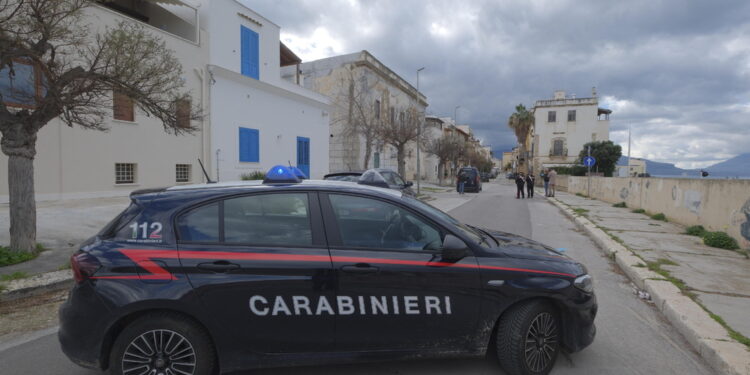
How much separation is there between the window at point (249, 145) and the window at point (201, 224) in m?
18.0

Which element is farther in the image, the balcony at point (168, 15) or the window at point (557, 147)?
the window at point (557, 147)

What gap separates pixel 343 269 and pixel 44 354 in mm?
2946

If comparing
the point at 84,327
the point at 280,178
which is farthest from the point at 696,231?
the point at 84,327

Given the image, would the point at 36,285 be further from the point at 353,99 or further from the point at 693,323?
the point at 353,99

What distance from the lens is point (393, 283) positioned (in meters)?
2.94

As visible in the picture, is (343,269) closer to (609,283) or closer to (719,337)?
(719,337)

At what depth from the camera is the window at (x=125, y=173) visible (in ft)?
50.0

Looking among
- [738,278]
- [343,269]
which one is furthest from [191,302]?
[738,278]

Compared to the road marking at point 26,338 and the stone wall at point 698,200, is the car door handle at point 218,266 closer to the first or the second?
the road marking at point 26,338

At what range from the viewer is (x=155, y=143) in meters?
16.2

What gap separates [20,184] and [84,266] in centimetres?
501

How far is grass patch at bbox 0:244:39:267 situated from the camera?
595 cm

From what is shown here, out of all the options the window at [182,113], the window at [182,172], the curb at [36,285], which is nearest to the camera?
the curb at [36,285]

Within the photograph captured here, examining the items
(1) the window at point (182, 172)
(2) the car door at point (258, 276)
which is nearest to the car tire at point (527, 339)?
(2) the car door at point (258, 276)
